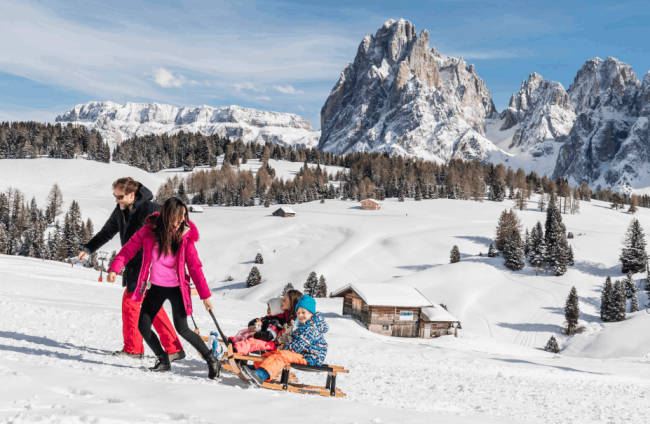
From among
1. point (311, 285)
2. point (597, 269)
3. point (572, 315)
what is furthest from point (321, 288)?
point (597, 269)

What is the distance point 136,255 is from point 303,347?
292 cm

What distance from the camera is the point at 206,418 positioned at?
4.03 meters

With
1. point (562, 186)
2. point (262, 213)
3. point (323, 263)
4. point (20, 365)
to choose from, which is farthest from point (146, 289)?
point (562, 186)

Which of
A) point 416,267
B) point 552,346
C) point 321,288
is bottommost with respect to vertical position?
point 552,346

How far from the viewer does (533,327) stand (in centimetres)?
4556

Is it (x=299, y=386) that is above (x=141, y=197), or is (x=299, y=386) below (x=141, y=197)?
below

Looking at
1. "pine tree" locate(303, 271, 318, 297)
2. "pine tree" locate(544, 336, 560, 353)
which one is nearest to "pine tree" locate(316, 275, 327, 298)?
"pine tree" locate(303, 271, 318, 297)

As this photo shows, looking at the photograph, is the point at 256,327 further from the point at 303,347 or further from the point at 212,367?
the point at 212,367

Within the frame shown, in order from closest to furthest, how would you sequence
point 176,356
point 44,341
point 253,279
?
1. point 176,356
2. point 44,341
3. point 253,279

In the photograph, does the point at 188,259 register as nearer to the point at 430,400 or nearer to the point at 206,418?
the point at 206,418

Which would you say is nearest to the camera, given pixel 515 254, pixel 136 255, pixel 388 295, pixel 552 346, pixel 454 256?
pixel 136 255

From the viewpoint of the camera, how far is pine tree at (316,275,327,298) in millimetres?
54500

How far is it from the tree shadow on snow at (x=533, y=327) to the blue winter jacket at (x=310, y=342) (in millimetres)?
43998

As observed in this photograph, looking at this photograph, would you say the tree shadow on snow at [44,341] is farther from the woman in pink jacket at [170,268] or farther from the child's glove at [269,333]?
the child's glove at [269,333]
